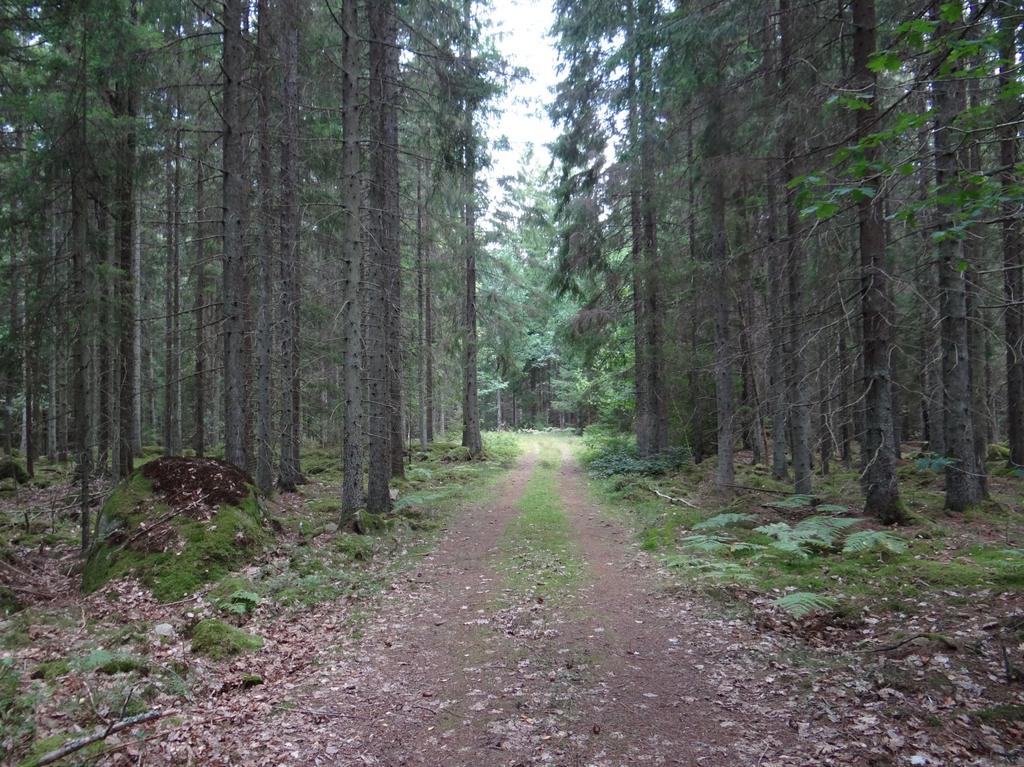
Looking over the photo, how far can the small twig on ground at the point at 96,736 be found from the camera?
3.33 metres

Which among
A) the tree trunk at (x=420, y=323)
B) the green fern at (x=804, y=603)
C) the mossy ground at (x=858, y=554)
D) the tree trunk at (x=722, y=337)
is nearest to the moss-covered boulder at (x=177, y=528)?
the mossy ground at (x=858, y=554)

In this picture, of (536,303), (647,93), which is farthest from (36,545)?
(536,303)

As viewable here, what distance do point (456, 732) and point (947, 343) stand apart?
9.36 meters

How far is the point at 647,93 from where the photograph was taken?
12.1 m

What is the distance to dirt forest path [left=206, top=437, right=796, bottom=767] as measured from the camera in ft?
12.7

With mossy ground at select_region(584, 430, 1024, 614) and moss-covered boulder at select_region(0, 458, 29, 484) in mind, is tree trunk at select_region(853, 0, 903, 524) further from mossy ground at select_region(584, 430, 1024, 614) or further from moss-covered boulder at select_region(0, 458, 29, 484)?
moss-covered boulder at select_region(0, 458, 29, 484)

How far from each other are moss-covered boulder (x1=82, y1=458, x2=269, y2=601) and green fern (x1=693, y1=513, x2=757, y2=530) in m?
7.29

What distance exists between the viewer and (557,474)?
21.1 meters

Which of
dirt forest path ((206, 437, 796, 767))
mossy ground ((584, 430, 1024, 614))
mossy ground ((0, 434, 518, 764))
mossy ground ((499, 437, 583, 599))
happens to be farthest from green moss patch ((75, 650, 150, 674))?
mossy ground ((584, 430, 1024, 614))

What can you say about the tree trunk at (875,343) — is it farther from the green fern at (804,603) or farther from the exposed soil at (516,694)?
the exposed soil at (516,694)

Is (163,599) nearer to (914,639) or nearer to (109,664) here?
(109,664)


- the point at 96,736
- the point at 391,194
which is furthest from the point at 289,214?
the point at 96,736

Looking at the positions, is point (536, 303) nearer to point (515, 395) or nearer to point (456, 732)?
point (456, 732)

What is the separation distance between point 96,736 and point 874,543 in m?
8.26
